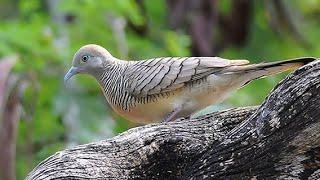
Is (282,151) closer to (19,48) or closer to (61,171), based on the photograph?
(61,171)

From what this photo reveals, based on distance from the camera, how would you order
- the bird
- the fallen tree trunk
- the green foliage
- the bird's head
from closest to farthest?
the fallen tree trunk < the bird < the bird's head < the green foliage

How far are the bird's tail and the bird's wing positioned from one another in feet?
0.22

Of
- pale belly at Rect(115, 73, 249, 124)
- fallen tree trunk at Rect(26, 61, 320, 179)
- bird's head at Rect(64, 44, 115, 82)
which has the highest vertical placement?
bird's head at Rect(64, 44, 115, 82)

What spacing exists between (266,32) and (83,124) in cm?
379

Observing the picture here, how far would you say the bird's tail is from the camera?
448 centimetres

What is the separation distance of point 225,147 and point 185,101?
1.08 meters

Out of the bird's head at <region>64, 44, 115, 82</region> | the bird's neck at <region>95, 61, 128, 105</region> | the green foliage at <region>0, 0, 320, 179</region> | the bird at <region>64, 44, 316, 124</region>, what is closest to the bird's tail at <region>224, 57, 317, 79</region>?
the bird at <region>64, 44, 316, 124</region>

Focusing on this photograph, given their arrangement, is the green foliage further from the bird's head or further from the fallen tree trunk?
the fallen tree trunk

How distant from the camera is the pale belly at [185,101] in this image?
16.9 ft

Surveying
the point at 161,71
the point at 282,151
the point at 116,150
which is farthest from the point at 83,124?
the point at 282,151

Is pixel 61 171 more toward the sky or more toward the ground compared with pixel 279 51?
more toward the ground

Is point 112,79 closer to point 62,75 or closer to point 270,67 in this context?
point 270,67

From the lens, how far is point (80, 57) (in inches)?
227

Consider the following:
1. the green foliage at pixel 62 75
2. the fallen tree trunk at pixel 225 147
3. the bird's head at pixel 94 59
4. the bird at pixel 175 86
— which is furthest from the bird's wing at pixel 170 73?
the green foliage at pixel 62 75
